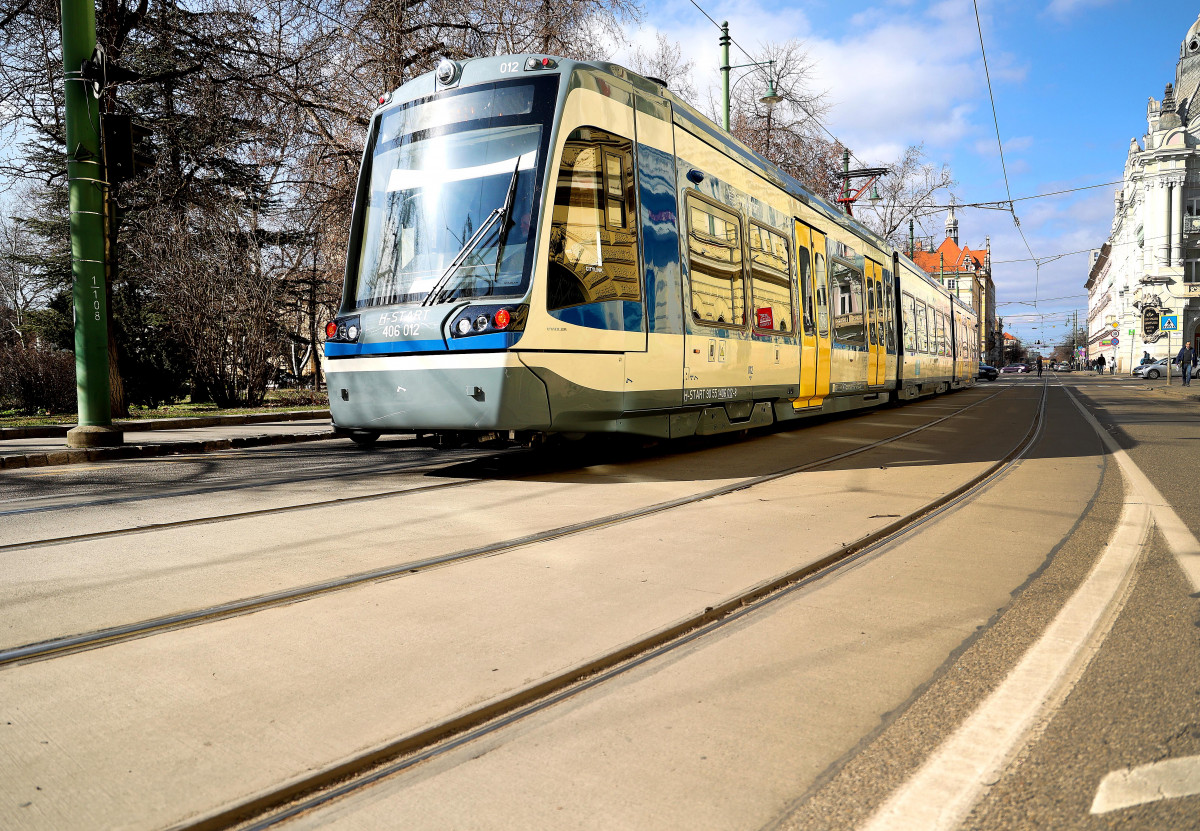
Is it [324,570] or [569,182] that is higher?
[569,182]

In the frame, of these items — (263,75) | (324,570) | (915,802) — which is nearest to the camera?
(915,802)

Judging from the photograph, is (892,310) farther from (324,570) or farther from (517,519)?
(324,570)

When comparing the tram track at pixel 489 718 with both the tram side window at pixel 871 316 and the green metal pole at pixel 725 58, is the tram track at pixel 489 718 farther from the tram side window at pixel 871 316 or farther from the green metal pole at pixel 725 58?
the green metal pole at pixel 725 58

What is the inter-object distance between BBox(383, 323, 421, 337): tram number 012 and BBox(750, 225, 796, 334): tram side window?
4.78 meters

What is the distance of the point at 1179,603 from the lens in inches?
141

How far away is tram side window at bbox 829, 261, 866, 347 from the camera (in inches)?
545

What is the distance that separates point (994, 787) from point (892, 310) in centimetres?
1754

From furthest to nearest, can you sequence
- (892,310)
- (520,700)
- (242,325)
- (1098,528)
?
1. (242,325)
2. (892,310)
3. (1098,528)
4. (520,700)

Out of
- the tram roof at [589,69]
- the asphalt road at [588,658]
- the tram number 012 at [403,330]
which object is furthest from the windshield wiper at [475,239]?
the asphalt road at [588,658]

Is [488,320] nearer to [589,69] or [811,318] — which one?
[589,69]

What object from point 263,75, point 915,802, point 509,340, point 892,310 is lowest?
point 915,802

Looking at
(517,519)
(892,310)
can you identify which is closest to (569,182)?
(517,519)

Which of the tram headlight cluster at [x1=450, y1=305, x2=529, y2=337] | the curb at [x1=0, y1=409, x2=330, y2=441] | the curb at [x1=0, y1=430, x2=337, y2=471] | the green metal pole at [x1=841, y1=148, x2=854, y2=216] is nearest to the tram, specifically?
the tram headlight cluster at [x1=450, y1=305, x2=529, y2=337]

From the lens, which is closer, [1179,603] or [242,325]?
[1179,603]
